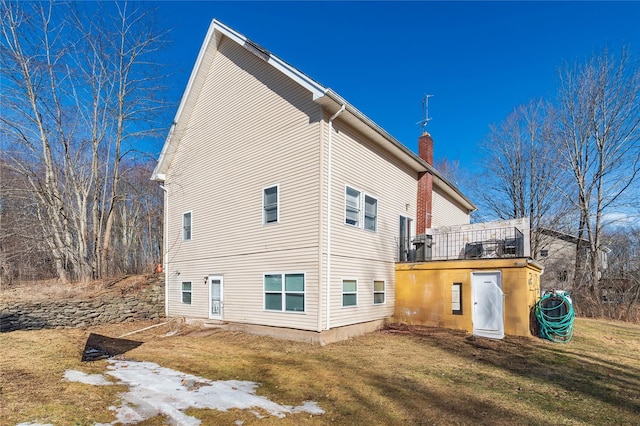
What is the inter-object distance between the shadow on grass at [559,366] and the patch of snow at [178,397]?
4.51 metres

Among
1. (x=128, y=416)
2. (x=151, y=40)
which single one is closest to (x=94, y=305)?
(x=128, y=416)

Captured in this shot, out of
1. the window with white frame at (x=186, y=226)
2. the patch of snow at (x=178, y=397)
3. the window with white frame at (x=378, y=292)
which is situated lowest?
the patch of snow at (x=178, y=397)

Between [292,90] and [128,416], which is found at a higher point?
[292,90]

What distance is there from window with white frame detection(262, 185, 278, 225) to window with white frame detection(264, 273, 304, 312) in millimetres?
1796

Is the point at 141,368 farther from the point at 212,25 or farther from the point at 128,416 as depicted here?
the point at 212,25

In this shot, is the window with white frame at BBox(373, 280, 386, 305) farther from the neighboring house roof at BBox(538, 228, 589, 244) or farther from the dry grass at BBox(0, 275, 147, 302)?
the neighboring house roof at BBox(538, 228, 589, 244)

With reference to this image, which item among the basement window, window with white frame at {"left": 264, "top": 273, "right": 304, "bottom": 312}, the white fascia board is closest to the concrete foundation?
window with white frame at {"left": 264, "top": 273, "right": 304, "bottom": 312}

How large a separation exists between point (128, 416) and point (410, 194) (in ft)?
41.3

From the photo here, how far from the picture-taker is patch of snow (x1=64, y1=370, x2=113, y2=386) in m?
6.03

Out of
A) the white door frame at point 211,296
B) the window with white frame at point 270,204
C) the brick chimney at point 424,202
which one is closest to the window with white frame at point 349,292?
the window with white frame at point 270,204

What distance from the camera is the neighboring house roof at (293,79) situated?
9.97 meters

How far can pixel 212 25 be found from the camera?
43.0 ft

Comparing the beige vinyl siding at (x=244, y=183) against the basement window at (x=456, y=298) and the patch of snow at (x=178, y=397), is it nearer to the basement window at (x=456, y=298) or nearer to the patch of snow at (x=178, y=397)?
the patch of snow at (x=178, y=397)

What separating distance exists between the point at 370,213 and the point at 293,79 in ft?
16.6
